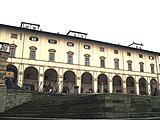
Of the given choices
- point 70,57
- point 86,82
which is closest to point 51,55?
point 70,57

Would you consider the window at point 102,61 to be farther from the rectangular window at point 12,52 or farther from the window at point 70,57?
the rectangular window at point 12,52

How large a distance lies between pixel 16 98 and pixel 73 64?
15.5 metres

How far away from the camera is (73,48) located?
3084 centimetres

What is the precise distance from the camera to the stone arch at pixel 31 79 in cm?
2827

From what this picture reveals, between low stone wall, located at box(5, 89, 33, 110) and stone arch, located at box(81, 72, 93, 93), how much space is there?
1644 centimetres

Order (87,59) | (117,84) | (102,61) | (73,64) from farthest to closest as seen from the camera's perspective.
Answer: (117,84), (102,61), (87,59), (73,64)

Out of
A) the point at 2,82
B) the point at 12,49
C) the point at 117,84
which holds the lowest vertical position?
the point at 2,82

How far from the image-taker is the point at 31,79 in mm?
28969

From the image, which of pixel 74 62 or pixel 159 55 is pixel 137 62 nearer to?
pixel 159 55

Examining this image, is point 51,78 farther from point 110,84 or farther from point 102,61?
point 110,84

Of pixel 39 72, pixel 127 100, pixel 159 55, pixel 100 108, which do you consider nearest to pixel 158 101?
pixel 127 100

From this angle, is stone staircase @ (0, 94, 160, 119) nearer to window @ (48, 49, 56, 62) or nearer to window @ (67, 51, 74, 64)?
window @ (48, 49, 56, 62)

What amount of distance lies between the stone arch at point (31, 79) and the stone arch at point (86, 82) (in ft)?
23.6

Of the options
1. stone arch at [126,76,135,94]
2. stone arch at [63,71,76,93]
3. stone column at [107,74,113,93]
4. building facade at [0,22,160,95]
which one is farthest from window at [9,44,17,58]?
stone arch at [126,76,135,94]
